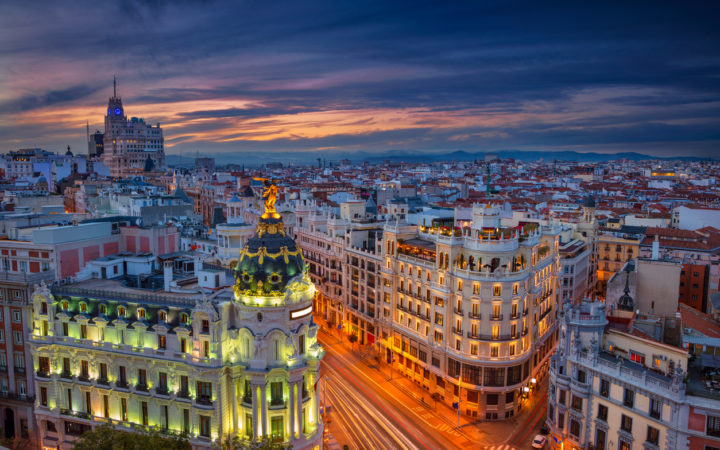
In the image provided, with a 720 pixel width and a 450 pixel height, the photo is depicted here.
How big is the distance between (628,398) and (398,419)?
34.5 meters

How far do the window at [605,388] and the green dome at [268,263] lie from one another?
3639cm

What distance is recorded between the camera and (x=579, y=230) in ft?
431

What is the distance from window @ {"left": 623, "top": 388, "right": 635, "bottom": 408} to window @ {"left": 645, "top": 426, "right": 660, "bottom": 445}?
275cm

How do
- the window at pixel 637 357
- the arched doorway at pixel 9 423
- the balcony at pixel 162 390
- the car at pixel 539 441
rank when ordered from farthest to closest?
1. the arched doorway at pixel 9 423
2. the car at pixel 539 441
3. the balcony at pixel 162 390
4. the window at pixel 637 357

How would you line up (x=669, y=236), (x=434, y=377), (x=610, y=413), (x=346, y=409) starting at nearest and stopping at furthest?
(x=610, y=413), (x=346, y=409), (x=434, y=377), (x=669, y=236)

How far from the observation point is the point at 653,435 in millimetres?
51844

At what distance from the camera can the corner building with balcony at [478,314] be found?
3103 inches

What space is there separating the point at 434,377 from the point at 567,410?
92.6 ft

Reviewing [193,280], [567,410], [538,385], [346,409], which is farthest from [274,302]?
[538,385]

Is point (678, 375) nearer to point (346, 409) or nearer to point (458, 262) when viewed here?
point (458, 262)

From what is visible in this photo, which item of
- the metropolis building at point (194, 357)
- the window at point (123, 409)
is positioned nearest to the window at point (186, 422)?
the metropolis building at point (194, 357)

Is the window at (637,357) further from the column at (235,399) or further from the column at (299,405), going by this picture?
the column at (235,399)

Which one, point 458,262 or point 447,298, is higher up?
point 458,262

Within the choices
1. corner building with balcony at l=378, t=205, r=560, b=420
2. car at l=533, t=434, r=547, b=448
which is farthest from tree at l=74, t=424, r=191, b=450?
corner building with balcony at l=378, t=205, r=560, b=420
